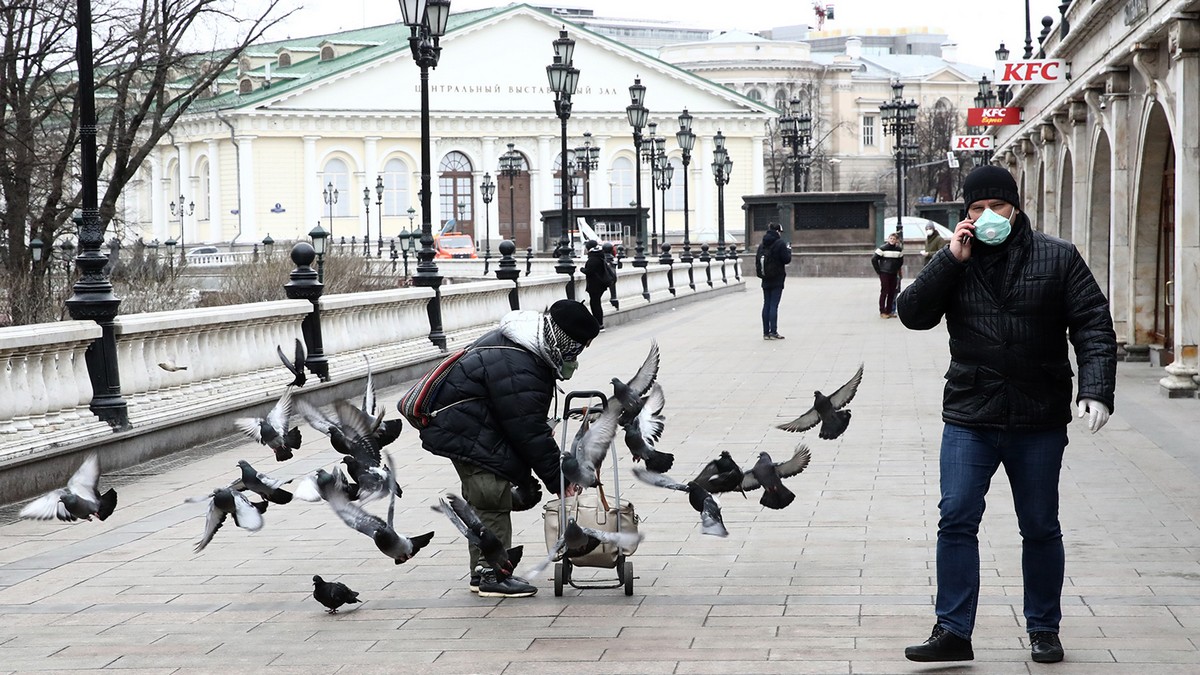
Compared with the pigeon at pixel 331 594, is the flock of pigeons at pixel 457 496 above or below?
above

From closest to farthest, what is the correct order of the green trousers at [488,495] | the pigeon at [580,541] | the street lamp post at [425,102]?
the pigeon at [580,541], the green trousers at [488,495], the street lamp post at [425,102]

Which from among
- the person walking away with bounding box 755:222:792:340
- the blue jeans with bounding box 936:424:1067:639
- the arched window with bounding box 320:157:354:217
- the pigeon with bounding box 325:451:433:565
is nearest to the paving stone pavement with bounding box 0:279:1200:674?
the blue jeans with bounding box 936:424:1067:639

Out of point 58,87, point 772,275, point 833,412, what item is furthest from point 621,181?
point 833,412

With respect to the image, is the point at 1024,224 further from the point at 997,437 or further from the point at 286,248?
the point at 286,248

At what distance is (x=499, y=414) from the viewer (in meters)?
6.93

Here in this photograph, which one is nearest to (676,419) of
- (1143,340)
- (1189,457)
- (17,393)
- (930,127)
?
(1189,457)

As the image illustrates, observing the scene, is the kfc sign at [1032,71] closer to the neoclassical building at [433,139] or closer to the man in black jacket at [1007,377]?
the man in black jacket at [1007,377]

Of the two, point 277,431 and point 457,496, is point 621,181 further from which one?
point 457,496

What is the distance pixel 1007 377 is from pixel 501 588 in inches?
103

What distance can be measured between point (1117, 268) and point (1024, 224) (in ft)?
48.6

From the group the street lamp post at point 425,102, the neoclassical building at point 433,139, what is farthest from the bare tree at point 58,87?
the neoclassical building at point 433,139

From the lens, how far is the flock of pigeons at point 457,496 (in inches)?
266

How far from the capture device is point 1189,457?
11.3 metres

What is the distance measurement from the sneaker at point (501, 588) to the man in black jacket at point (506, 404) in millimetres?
257
